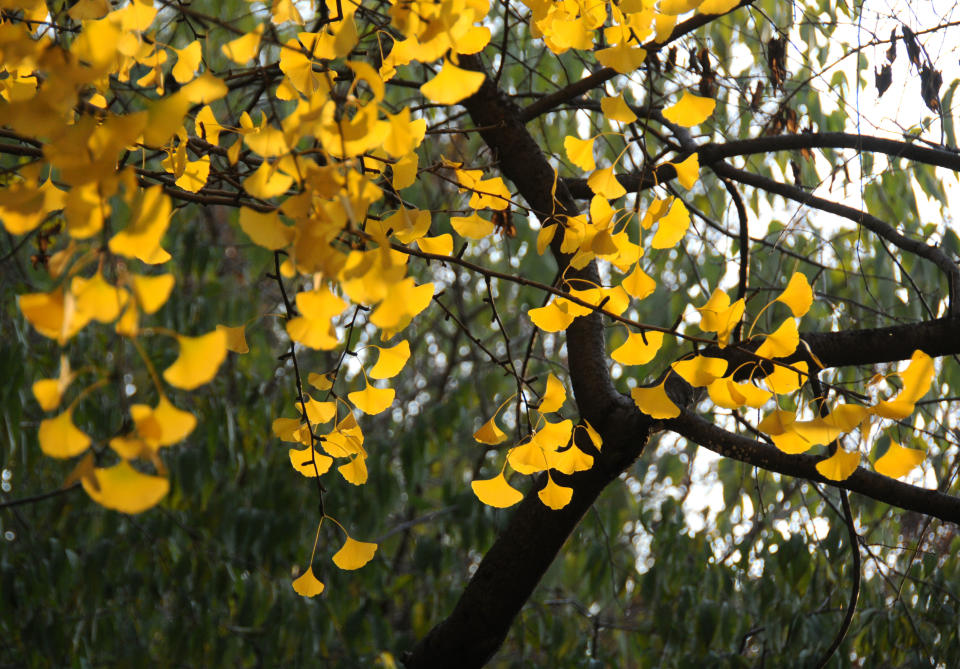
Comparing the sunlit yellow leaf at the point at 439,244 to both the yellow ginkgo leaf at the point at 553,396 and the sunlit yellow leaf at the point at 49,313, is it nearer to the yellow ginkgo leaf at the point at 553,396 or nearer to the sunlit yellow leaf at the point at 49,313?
the yellow ginkgo leaf at the point at 553,396

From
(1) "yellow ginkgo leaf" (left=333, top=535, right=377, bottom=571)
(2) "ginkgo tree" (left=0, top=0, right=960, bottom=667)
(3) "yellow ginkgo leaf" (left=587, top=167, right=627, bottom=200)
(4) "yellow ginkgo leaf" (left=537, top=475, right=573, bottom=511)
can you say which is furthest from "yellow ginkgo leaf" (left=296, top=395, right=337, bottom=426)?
(3) "yellow ginkgo leaf" (left=587, top=167, right=627, bottom=200)

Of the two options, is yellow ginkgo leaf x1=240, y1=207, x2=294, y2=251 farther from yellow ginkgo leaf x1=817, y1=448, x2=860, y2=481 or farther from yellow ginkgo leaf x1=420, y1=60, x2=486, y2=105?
yellow ginkgo leaf x1=817, y1=448, x2=860, y2=481

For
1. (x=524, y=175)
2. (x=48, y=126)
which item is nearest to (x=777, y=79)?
(x=524, y=175)

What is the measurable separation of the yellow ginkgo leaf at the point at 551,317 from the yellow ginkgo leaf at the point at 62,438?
0.37m

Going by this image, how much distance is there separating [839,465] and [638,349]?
183 mm

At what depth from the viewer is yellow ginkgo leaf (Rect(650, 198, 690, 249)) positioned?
0.76 metres

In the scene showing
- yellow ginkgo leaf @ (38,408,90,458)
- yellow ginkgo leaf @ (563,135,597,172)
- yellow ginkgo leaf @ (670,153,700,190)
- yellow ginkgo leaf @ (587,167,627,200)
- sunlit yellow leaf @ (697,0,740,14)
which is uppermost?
sunlit yellow leaf @ (697,0,740,14)

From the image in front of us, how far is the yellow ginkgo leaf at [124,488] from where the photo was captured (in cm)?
43

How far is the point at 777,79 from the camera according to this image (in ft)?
4.39

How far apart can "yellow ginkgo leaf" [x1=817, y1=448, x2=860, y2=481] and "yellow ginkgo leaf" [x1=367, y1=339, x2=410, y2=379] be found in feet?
1.19

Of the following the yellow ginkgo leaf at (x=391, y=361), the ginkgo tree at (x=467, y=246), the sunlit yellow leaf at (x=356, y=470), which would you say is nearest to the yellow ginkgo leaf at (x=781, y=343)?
the ginkgo tree at (x=467, y=246)

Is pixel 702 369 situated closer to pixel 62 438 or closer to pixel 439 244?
pixel 439 244

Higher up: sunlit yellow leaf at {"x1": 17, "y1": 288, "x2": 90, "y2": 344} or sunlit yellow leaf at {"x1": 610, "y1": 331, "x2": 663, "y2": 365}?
sunlit yellow leaf at {"x1": 610, "y1": 331, "x2": 663, "y2": 365}

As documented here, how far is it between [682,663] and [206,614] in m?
1.05
